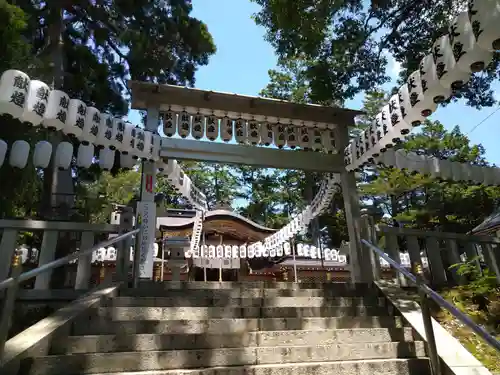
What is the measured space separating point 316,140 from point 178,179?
336 cm

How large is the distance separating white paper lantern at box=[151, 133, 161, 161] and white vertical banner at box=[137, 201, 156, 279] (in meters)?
0.91

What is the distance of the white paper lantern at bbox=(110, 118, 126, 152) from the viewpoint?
6277mm

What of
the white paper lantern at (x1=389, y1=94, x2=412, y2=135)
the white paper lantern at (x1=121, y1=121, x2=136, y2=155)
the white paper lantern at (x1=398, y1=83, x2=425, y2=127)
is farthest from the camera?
the white paper lantern at (x1=121, y1=121, x2=136, y2=155)

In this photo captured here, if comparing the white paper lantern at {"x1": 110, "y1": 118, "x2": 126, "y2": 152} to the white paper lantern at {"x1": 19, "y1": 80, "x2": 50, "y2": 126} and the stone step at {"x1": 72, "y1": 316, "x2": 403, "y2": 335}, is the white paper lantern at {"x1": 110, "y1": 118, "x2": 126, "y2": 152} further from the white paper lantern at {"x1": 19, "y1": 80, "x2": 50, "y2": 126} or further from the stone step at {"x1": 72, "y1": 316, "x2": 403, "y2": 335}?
the stone step at {"x1": 72, "y1": 316, "x2": 403, "y2": 335}

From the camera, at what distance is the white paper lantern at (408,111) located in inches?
212

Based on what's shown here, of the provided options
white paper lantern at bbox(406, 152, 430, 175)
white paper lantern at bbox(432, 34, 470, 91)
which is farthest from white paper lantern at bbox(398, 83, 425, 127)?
white paper lantern at bbox(406, 152, 430, 175)

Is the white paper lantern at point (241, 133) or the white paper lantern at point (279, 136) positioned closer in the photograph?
the white paper lantern at point (241, 133)

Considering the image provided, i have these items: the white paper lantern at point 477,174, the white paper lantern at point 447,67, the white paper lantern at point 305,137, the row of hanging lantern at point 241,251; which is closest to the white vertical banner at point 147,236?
the white paper lantern at point 305,137

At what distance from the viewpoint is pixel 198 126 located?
774 cm

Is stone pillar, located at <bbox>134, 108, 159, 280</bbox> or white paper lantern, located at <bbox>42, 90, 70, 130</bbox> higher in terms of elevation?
white paper lantern, located at <bbox>42, 90, 70, 130</bbox>

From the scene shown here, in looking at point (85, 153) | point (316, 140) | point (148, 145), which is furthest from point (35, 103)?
point (316, 140)

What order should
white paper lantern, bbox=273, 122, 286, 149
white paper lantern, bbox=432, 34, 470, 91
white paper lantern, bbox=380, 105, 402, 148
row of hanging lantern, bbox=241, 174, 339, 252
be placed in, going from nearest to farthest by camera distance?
white paper lantern, bbox=432, 34, 470, 91
white paper lantern, bbox=380, 105, 402, 148
white paper lantern, bbox=273, 122, 286, 149
row of hanging lantern, bbox=241, 174, 339, 252

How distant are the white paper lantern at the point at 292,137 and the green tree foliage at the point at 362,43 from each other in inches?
61.6

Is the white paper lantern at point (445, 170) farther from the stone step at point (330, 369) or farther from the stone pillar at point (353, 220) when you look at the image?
the stone step at point (330, 369)
